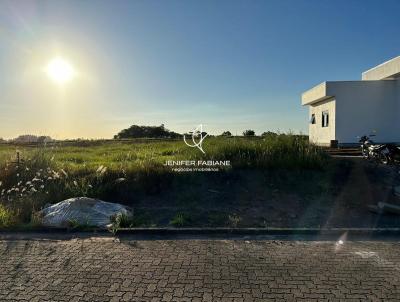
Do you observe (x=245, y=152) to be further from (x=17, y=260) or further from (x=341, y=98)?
(x=341, y=98)

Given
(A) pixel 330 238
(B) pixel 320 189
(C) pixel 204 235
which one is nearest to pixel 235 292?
(C) pixel 204 235

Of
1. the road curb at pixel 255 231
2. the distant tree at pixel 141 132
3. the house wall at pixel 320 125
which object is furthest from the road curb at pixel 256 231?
the distant tree at pixel 141 132

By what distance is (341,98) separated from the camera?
58.8ft

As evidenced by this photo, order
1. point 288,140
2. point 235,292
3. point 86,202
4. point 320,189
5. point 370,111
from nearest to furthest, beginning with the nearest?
point 235,292
point 86,202
point 320,189
point 288,140
point 370,111

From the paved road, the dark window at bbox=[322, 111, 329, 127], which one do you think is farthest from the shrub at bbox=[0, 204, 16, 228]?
the dark window at bbox=[322, 111, 329, 127]

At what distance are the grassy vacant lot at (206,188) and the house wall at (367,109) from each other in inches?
353

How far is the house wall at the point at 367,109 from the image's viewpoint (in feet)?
57.4

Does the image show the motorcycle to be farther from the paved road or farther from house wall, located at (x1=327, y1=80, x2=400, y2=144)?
house wall, located at (x1=327, y1=80, x2=400, y2=144)

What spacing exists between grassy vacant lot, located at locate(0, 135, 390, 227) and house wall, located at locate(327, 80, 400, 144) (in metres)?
8.96

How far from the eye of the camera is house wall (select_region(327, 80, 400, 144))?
17.5 metres

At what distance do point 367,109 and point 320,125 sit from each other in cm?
375

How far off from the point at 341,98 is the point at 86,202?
50.9 feet

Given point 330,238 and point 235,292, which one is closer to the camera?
point 235,292

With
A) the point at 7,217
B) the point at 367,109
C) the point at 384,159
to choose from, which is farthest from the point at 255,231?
the point at 367,109
